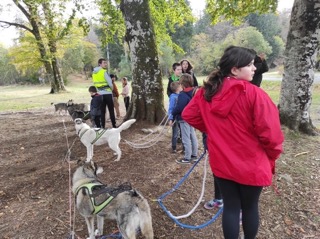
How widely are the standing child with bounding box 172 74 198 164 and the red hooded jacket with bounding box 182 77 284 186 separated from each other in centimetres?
257

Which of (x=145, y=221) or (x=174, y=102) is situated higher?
(x=174, y=102)

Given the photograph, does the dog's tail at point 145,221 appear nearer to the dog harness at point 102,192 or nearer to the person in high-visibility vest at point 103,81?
the dog harness at point 102,192

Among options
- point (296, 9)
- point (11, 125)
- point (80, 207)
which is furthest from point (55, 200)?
point (11, 125)

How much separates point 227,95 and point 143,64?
552cm

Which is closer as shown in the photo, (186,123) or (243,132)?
(243,132)

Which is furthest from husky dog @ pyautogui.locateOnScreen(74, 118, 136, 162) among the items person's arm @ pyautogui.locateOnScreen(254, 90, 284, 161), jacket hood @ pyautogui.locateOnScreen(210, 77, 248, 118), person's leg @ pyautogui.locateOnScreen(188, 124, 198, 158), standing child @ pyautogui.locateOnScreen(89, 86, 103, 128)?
person's arm @ pyautogui.locateOnScreen(254, 90, 284, 161)

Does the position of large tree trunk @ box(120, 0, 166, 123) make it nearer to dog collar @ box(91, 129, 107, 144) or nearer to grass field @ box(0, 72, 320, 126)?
dog collar @ box(91, 129, 107, 144)

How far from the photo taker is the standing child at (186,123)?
4.90 metres

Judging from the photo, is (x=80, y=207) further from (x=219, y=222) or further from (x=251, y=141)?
(x=251, y=141)

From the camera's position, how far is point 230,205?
246 centimetres

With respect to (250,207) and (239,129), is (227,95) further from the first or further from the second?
(250,207)

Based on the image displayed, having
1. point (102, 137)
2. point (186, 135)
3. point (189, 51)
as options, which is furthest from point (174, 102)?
point (189, 51)

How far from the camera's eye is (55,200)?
4.09m

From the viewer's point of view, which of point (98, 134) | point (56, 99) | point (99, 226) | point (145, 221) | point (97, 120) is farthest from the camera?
point (56, 99)
